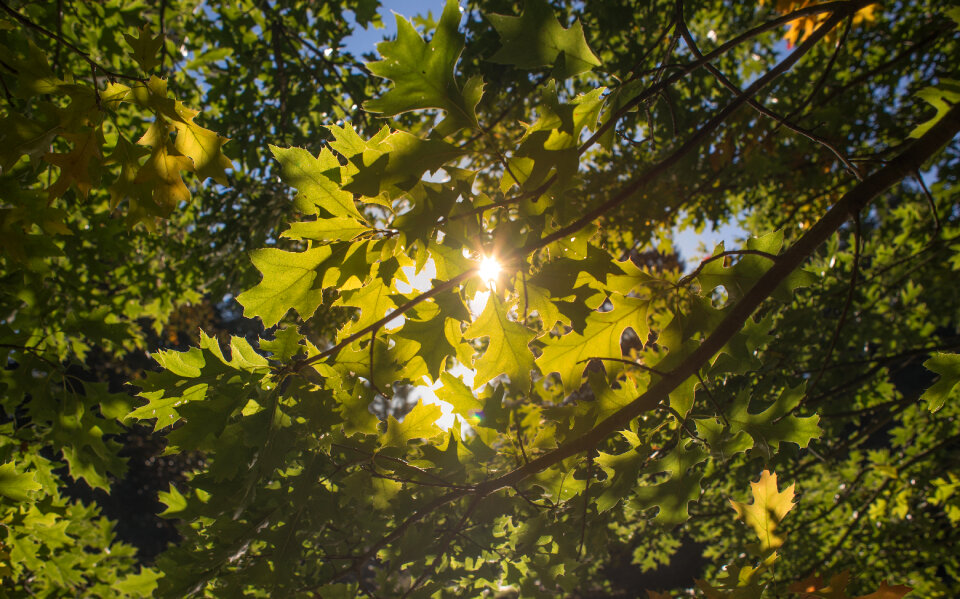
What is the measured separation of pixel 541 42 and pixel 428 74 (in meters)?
0.34

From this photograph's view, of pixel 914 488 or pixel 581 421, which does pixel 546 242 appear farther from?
pixel 914 488

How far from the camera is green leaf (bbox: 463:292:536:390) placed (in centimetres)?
149

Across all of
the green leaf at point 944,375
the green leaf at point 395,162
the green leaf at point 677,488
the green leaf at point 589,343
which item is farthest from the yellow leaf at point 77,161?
the green leaf at point 944,375

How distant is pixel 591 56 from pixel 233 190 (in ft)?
13.6

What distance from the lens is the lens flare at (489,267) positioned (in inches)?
54.4

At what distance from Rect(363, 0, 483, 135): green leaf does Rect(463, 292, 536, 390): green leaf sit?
51 centimetres

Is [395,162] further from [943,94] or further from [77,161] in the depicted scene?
[943,94]

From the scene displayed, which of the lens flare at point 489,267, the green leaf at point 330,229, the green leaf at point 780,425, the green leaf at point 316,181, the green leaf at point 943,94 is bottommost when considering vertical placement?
the green leaf at point 780,425

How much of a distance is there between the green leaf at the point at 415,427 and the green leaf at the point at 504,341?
14.8 inches

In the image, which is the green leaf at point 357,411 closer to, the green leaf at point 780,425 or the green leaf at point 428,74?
the green leaf at point 428,74

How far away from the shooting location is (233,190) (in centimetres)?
469

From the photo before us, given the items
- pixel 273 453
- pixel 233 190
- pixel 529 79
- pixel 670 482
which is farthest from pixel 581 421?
pixel 233 190

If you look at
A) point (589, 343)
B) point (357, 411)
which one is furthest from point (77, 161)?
point (589, 343)

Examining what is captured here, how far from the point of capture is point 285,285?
1479mm
